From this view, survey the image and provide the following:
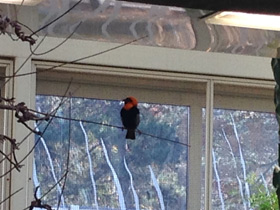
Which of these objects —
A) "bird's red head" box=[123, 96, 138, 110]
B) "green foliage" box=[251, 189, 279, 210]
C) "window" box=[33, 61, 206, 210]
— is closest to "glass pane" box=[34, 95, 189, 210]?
"window" box=[33, 61, 206, 210]

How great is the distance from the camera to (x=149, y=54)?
362 cm

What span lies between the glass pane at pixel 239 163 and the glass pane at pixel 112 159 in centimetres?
20

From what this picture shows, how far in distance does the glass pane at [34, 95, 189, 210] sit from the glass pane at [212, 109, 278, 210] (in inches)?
7.9

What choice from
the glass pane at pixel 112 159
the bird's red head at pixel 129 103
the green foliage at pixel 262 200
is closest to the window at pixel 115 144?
the glass pane at pixel 112 159

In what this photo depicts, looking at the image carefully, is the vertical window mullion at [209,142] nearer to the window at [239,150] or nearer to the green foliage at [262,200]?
the window at [239,150]

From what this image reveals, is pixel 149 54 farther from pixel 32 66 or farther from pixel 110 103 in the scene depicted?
pixel 32 66

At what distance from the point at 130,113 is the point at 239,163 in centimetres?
76

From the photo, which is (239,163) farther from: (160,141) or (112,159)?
(112,159)

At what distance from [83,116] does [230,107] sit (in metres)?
0.84

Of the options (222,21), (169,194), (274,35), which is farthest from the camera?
(169,194)

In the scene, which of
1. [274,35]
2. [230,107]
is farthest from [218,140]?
[274,35]

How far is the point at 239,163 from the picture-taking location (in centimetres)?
383

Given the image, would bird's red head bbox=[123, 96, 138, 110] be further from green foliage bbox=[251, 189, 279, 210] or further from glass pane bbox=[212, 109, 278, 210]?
green foliage bbox=[251, 189, 279, 210]

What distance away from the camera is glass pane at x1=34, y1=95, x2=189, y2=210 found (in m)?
3.47
